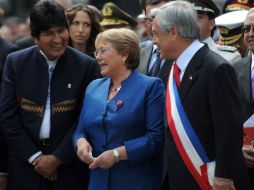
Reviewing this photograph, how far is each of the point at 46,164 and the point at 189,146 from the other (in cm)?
126

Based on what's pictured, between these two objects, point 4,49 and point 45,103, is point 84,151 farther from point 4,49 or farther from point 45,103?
point 4,49

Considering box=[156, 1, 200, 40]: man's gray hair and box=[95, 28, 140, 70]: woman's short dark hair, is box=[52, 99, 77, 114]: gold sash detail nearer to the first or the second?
box=[95, 28, 140, 70]: woman's short dark hair

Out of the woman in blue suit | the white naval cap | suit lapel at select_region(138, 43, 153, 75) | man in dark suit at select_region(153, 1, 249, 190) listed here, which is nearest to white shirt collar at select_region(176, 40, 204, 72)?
man in dark suit at select_region(153, 1, 249, 190)

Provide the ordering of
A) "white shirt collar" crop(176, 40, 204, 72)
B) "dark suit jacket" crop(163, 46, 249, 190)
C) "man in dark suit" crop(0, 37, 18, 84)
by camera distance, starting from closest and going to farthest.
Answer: "dark suit jacket" crop(163, 46, 249, 190), "white shirt collar" crop(176, 40, 204, 72), "man in dark suit" crop(0, 37, 18, 84)

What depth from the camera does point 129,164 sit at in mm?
5109

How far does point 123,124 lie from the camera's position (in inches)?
199

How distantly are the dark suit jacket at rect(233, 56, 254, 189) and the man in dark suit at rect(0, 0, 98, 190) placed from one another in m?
1.15

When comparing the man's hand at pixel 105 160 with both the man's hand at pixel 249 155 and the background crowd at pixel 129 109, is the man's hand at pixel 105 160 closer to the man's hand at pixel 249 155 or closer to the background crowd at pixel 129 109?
the background crowd at pixel 129 109

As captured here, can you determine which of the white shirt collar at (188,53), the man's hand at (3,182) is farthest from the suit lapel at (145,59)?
the man's hand at (3,182)

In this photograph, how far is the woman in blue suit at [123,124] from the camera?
504cm

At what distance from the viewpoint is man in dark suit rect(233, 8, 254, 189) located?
5.18 metres

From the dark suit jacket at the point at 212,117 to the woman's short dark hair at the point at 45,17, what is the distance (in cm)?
125

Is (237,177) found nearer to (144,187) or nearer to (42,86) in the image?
(144,187)

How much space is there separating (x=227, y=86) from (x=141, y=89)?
73 centimetres
